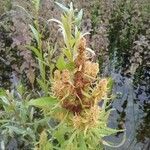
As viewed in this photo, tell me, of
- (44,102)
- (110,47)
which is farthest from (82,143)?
(110,47)

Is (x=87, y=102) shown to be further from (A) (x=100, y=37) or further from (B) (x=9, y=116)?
(A) (x=100, y=37)

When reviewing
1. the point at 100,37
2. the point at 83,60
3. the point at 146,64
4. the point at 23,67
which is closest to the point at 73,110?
the point at 83,60

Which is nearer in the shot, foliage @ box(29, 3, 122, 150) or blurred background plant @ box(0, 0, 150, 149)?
foliage @ box(29, 3, 122, 150)

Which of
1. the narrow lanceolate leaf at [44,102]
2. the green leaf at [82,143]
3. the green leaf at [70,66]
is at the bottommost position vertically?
the green leaf at [82,143]

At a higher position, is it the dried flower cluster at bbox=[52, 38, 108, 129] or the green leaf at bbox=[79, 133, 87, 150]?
the dried flower cluster at bbox=[52, 38, 108, 129]

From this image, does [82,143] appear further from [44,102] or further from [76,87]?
[76,87]

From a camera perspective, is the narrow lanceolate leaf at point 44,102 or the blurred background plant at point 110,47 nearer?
the narrow lanceolate leaf at point 44,102

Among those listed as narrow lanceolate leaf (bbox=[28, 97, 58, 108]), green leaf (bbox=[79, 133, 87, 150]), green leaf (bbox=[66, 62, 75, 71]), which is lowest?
green leaf (bbox=[79, 133, 87, 150])

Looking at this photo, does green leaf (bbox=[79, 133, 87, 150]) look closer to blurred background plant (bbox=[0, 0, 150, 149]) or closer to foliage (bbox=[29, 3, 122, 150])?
foliage (bbox=[29, 3, 122, 150])

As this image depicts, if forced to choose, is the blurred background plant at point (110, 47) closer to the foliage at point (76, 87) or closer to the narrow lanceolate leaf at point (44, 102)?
the narrow lanceolate leaf at point (44, 102)

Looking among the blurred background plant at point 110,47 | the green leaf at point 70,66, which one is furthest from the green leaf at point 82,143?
the blurred background plant at point 110,47

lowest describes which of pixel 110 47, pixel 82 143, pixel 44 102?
pixel 82 143

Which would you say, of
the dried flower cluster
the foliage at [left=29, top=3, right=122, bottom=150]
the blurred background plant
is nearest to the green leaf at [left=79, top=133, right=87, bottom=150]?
the foliage at [left=29, top=3, right=122, bottom=150]
